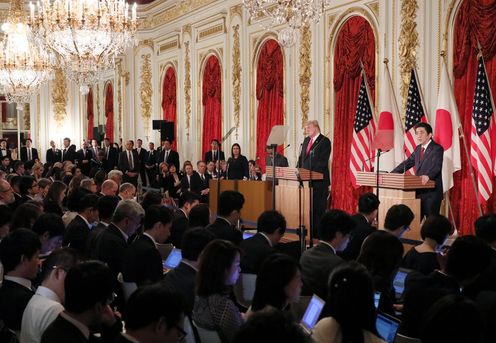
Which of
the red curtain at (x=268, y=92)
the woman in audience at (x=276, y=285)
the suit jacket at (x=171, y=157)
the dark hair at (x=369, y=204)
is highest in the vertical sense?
the red curtain at (x=268, y=92)

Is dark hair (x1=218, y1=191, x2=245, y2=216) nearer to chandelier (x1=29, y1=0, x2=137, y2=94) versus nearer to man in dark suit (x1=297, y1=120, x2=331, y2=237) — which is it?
man in dark suit (x1=297, y1=120, x2=331, y2=237)

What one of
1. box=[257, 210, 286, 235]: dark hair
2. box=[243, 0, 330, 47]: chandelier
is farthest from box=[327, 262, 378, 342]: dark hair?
box=[243, 0, 330, 47]: chandelier

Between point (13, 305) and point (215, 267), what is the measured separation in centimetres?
101

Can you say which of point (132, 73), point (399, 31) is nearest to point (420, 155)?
point (399, 31)

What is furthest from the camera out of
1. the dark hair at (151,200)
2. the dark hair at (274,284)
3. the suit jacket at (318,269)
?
the dark hair at (151,200)

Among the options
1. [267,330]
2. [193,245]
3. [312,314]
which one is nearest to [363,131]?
[193,245]

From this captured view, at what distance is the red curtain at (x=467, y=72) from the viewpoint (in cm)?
852

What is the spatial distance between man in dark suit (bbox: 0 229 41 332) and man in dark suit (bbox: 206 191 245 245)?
7.06 ft

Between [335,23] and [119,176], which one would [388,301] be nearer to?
[119,176]

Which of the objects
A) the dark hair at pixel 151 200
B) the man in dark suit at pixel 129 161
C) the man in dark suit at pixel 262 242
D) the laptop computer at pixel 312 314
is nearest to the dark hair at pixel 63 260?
the laptop computer at pixel 312 314

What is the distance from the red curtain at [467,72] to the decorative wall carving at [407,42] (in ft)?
2.51

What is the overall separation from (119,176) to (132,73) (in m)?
11.6

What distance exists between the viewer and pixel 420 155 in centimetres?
825

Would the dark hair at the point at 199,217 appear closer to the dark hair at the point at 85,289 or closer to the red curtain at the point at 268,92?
the dark hair at the point at 85,289
